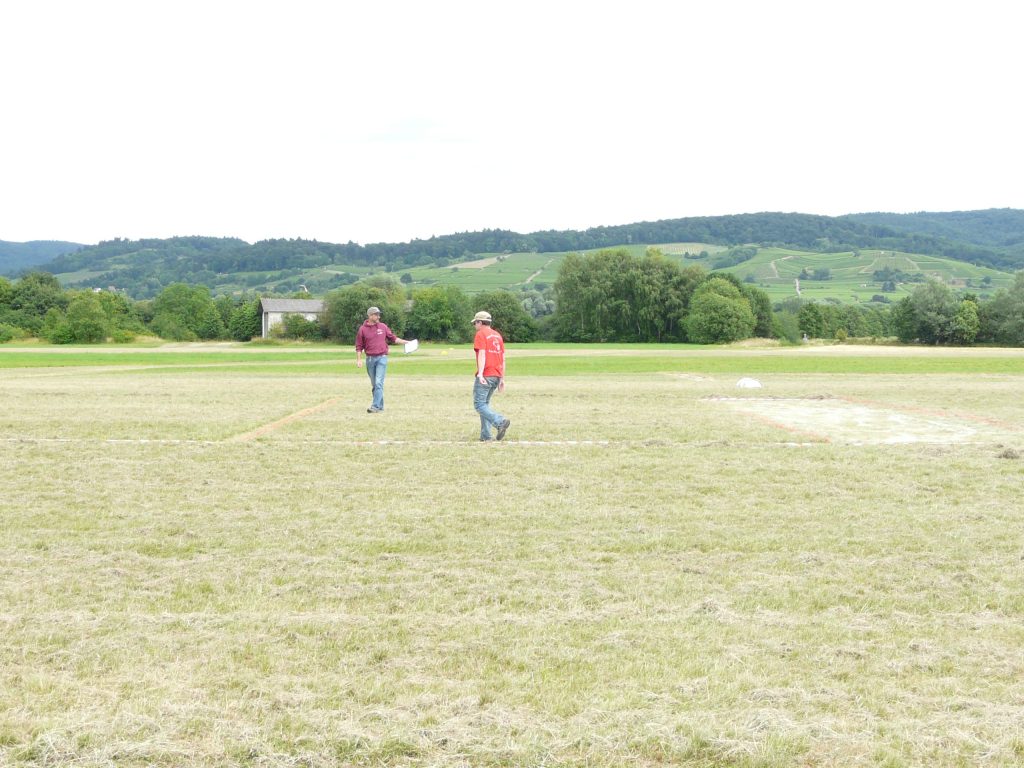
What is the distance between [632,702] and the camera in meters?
4.23

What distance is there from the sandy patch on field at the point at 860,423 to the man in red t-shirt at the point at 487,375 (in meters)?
5.03

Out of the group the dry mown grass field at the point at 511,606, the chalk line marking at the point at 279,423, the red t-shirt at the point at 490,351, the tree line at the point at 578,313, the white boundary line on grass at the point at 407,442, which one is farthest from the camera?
the tree line at the point at 578,313

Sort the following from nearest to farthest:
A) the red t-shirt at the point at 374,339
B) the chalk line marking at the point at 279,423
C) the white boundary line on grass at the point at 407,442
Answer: the white boundary line on grass at the point at 407,442 < the chalk line marking at the point at 279,423 < the red t-shirt at the point at 374,339

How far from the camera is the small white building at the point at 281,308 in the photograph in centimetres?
11416

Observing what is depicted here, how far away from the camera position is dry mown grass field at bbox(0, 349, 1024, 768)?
3914 mm

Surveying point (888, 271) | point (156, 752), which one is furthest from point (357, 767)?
point (888, 271)

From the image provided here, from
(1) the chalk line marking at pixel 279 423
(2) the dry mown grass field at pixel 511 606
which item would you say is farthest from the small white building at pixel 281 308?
(2) the dry mown grass field at pixel 511 606

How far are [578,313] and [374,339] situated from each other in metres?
89.5

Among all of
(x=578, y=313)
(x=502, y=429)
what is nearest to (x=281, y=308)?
(x=578, y=313)

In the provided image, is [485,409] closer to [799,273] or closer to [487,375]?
[487,375]

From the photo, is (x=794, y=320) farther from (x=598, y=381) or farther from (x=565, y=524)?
(x=565, y=524)

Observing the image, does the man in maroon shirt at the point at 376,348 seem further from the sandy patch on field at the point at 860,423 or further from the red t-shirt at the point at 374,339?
the sandy patch on field at the point at 860,423

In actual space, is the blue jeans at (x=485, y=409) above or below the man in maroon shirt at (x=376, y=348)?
below

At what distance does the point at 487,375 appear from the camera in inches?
562
